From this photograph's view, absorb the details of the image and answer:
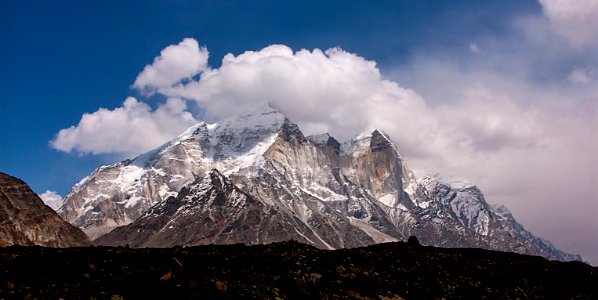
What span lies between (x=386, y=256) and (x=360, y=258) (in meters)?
2.29

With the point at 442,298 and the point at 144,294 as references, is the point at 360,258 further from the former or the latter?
the point at 144,294

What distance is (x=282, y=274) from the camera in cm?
2859

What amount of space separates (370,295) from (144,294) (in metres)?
11.0

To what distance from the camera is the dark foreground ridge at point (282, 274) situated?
2403cm

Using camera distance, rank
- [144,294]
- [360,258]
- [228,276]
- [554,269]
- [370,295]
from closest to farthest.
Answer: [144,294], [228,276], [370,295], [360,258], [554,269]

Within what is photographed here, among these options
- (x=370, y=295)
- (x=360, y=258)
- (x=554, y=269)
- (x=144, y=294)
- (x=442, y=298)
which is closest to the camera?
(x=144, y=294)

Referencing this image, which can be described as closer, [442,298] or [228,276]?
[228,276]

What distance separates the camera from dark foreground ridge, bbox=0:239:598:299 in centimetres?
2403

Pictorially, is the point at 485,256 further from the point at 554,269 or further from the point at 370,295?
the point at 370,295

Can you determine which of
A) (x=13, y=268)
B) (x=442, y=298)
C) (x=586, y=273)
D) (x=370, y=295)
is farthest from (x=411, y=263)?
(x=13, y=268)

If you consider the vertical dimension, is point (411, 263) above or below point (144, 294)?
above

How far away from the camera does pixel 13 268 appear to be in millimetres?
27922

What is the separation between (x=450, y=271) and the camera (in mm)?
35656

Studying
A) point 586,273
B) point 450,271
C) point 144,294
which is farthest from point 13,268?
point 586,273
